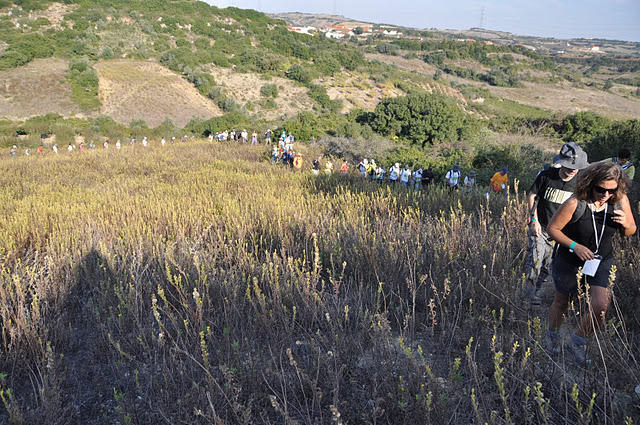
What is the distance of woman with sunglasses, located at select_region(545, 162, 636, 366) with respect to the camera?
2.39 meters

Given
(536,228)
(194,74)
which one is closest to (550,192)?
(536,228)

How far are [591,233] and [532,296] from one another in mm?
928

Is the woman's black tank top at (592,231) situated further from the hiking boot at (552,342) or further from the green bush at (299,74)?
the green bush at (299,74)

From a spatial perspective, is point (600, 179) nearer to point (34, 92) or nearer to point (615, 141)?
point (615, 141)

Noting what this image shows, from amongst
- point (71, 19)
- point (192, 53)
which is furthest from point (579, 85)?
point (71, 19)

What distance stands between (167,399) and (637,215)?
17.5ft

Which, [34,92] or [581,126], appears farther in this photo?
[34,92]

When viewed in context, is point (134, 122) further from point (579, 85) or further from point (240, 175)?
point (579, 85)

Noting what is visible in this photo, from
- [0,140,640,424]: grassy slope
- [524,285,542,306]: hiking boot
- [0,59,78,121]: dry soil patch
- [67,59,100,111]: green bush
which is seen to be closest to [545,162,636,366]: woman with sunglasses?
[0,140,640,424]: grassy slope

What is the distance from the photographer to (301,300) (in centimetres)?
300

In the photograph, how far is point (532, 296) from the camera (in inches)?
128

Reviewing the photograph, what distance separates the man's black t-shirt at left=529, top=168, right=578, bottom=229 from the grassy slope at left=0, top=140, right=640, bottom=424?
1.52 feet

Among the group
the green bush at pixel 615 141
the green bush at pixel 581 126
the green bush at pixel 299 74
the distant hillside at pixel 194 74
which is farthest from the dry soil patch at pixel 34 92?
the green bush at pixel 581 126

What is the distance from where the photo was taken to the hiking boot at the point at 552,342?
251cm
